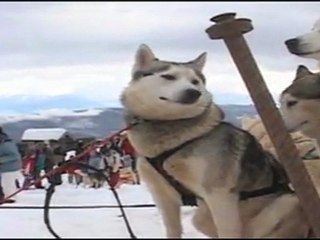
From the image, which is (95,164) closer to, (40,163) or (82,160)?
(82,160)

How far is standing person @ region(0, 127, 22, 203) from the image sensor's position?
1567 millimetres

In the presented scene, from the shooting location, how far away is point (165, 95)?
1.24m

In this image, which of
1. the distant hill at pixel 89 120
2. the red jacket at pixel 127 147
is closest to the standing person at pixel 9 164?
the distant hill at pixel 89 120

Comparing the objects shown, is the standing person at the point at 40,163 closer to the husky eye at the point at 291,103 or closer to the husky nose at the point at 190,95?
the husky nose at the point at 190,95

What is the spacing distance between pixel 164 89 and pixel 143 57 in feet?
0.22

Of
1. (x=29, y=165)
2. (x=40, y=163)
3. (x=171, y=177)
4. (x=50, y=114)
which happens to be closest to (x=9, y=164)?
(x=29, y=165)

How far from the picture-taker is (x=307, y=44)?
1.46 meters

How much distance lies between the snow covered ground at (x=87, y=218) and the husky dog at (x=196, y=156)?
41mm

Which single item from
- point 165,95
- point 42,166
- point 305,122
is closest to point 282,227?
point 165,95

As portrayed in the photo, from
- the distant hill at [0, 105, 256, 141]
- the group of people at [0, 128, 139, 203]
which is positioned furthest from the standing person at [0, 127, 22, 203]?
the distant hill at [0, 105, 256, 141]

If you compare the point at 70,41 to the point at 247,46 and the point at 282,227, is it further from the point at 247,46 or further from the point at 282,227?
the point at 282,227

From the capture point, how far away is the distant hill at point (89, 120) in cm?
131

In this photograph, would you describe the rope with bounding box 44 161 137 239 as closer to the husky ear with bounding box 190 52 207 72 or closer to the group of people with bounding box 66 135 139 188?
the group of people with bounding box 66 135 139 188

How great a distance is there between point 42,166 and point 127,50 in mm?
342
